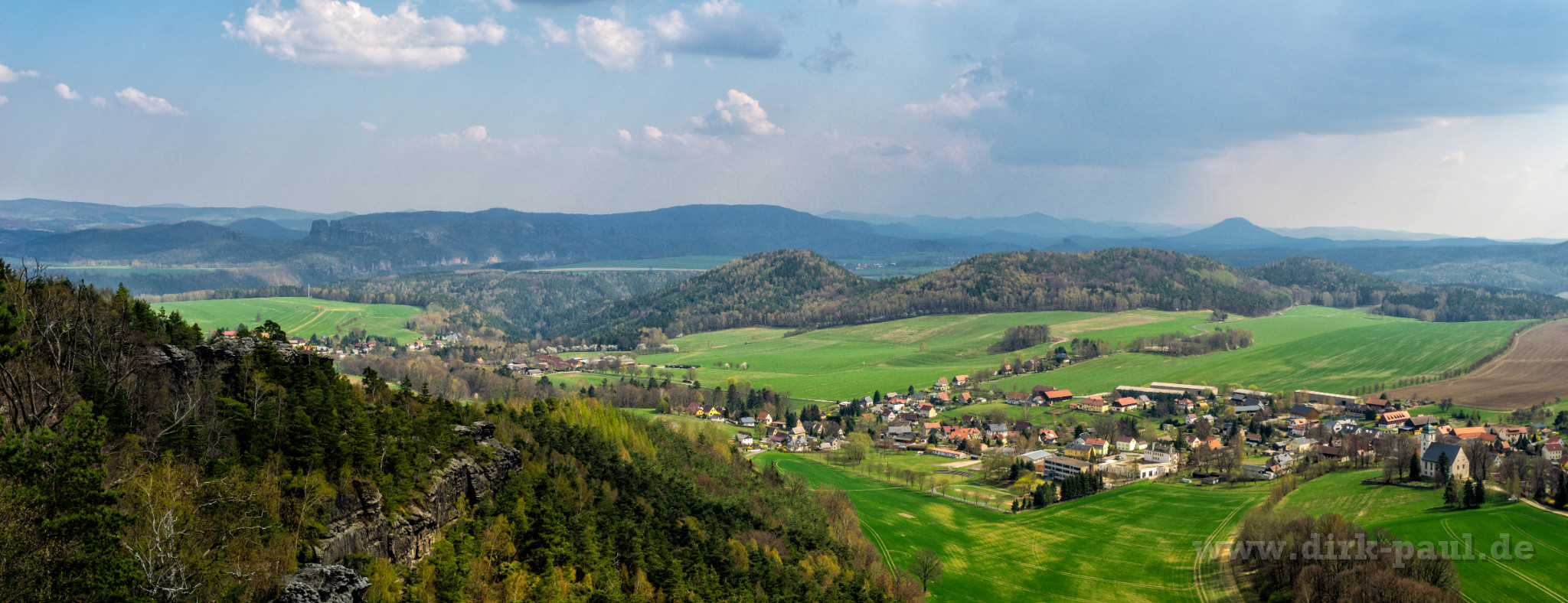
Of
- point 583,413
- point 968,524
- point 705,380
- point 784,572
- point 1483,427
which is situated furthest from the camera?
point 705,380

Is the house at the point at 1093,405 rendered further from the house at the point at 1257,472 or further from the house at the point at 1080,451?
the house at the point at 1257,472

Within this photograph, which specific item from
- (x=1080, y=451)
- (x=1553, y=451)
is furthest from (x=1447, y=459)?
(x=1080, y=451)

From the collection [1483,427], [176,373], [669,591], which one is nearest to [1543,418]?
[1483,427]

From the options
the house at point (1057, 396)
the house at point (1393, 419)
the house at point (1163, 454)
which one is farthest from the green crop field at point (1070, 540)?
the house at point (1057, 396)

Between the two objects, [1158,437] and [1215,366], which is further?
[1215,366]

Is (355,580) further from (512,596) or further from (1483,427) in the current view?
(1483,427)

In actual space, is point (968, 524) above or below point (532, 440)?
below

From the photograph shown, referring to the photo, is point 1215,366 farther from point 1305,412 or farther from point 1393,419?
point 1393,419

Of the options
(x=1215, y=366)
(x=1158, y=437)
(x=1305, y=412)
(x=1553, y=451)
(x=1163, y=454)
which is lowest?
(x=1158, y=437)

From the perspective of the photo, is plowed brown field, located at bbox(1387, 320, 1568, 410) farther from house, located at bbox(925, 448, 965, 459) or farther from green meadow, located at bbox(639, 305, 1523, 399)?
house, located at bbox(925, 448, 965, 459)
